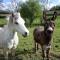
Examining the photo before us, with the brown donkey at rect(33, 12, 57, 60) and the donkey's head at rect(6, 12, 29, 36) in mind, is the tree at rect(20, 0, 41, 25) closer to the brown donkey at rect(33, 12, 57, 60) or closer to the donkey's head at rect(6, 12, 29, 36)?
the brown donkey at rect(33, 12, 57, 60)

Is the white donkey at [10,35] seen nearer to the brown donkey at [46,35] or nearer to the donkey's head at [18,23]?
the donkey's head at [18,23]

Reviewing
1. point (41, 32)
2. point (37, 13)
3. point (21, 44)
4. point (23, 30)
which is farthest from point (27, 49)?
point (37, 13)

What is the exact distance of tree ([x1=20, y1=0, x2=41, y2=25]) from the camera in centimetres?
860

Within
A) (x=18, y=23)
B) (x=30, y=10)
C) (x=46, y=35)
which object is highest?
(x=30, y=10)

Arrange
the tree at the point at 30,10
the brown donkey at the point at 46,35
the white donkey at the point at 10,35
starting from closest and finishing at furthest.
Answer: the brown donkey at the point at 46,35
the white donkey at the point at 10,35
the tree at the point at 30,10

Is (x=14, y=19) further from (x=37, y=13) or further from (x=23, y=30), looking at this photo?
(x=37, y=13)

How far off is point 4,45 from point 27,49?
4.29ft

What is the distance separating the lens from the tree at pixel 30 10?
8.60 meters

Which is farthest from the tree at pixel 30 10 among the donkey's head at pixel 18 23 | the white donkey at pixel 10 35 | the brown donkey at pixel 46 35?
the donkey's head at pixel 18 23

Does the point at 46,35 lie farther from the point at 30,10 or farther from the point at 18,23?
the point at 30,10

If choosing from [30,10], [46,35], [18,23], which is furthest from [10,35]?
[30,10]

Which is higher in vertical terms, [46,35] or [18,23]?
[18,23]

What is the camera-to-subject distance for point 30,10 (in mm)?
9180

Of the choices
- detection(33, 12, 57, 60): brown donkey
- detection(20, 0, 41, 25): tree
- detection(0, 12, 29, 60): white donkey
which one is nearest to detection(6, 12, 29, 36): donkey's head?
detection(0, 12, 29, 60): white donkey
